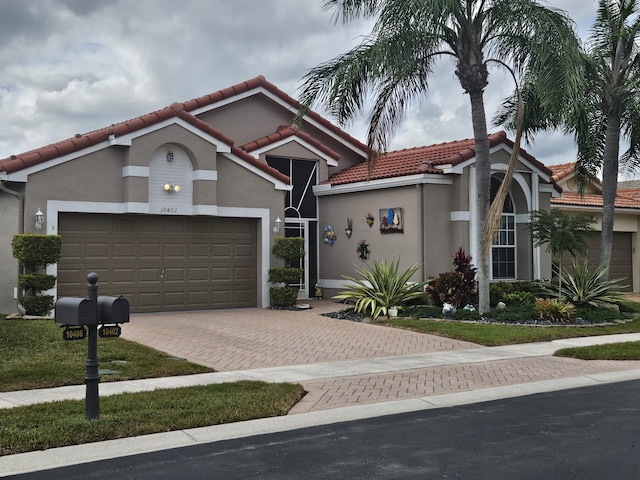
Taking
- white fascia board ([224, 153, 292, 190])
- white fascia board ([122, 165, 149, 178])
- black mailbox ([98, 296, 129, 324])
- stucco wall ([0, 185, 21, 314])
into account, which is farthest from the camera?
white fascia board ([224, 153, 292, 190])

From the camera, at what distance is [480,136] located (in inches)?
656

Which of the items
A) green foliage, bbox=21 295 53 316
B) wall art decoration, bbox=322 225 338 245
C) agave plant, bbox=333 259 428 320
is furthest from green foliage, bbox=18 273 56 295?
wall art decoration, bbox=322 225 338 245

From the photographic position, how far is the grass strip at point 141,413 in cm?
664

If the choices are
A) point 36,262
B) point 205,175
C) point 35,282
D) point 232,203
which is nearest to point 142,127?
point 205,175

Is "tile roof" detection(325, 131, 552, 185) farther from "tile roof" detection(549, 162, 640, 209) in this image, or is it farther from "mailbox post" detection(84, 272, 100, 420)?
"mailbox post" detection(84, 272, 100, 420)

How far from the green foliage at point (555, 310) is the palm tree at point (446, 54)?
4.10 feet

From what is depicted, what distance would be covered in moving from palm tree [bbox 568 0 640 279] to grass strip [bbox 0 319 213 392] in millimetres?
12337

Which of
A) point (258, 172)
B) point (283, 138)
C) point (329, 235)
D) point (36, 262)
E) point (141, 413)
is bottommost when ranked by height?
point (141, 413)

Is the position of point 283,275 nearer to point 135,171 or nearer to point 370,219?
point 370,219

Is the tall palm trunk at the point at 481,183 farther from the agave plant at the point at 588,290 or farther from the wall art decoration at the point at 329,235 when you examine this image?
the wall art decoration at the point at 329,235

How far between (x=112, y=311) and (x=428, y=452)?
129 inches

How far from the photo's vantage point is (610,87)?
18.6 meters

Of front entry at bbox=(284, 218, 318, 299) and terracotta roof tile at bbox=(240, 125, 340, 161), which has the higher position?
terracotta roof tile at bbox=(240, 125, 340, 161)

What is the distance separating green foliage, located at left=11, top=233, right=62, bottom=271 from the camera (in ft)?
51.0
